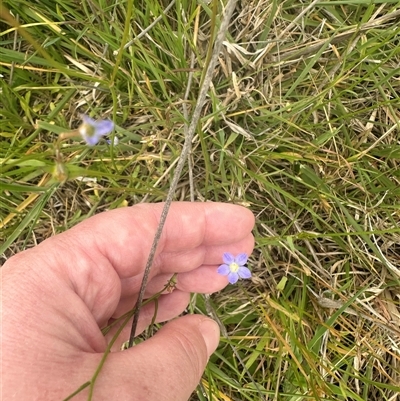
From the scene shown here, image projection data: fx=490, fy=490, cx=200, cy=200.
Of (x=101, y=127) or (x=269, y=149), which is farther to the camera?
(x=269, y=149)

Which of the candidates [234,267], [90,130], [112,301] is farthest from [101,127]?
[234,267]

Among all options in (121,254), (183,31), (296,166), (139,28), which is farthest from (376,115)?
(121,254)

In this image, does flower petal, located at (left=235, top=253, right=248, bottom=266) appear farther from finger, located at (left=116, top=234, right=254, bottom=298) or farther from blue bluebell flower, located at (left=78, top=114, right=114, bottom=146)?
blue bluebell flower, located at (left=78, top=114, right=114, bottom=146)

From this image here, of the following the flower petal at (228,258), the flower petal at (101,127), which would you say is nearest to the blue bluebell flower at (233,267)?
the flower petal at (228,258)

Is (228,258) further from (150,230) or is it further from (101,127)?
(101,127)

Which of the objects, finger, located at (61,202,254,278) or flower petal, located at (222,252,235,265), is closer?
finger, located at (61,202,254,278)

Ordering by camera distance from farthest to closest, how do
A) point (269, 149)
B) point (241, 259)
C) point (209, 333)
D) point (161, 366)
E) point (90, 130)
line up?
point (269, 149) → point (241, 259) → point (209, 333) → point (161, 366) → point (90, 130)

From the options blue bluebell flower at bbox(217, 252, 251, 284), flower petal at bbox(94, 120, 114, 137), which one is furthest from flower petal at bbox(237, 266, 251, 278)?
Result: flower petal at bbox(94, 120, 114, 137)

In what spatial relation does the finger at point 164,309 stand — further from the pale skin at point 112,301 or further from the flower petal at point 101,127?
the flower petal at point 101,127
